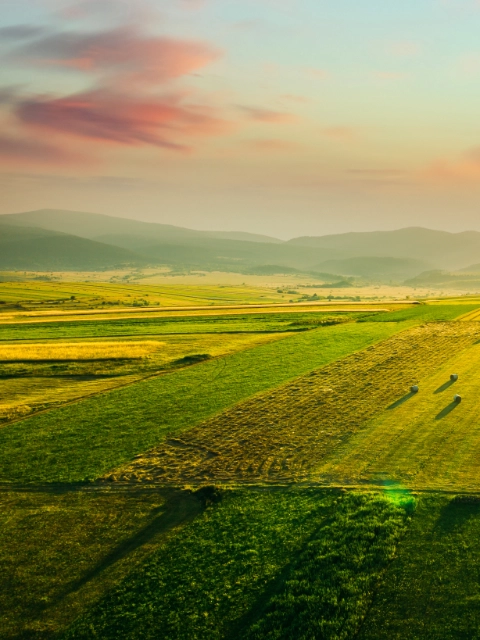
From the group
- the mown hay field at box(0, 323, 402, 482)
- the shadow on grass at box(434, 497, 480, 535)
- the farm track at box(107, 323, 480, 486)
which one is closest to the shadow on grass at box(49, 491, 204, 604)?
the farm track at box(107, 323, 480, 486)

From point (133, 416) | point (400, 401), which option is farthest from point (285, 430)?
Answer: point (133, 416)

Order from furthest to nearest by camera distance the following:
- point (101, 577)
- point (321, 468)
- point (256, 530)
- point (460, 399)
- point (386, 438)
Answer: point (460, 399) → point (386, 438) → point (321, 468) → point (256, 530) → point (101, 577)

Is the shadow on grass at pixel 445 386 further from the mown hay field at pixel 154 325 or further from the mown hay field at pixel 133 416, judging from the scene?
the mown hay field at pixel 154 325

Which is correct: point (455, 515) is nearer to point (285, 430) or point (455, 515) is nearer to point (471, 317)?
point (285, 430)

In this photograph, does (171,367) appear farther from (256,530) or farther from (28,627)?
(28,627)

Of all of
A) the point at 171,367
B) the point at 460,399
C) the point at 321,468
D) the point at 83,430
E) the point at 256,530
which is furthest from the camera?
the point at 171,367

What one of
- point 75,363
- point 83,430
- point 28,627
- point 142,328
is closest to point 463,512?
point 28,627

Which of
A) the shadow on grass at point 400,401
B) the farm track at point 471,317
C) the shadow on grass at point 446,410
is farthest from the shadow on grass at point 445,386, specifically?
the farm track at point 471,317
